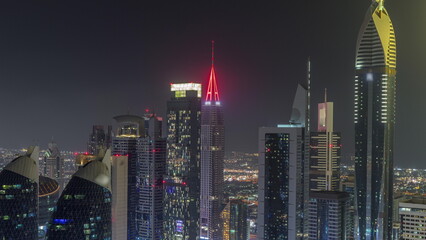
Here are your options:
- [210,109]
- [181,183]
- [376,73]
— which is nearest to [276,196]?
[376,73]

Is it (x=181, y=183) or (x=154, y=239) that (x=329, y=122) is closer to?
(x=181, y=183)

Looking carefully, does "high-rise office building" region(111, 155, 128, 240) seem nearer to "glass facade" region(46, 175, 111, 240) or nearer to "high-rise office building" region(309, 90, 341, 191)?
"glass facade" region(46, 175, 111, 240)

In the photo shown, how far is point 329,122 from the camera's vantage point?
22.8 m

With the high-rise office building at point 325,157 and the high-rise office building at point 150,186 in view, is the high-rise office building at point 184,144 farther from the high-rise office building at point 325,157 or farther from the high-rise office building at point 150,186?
the high-rise office building at point 325,157

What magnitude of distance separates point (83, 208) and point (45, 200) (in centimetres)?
867

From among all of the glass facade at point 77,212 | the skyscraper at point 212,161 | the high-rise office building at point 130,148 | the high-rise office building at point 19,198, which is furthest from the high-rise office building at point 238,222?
the glass facade at point 77,212

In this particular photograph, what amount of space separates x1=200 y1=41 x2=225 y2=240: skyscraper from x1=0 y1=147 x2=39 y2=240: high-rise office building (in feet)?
39.8

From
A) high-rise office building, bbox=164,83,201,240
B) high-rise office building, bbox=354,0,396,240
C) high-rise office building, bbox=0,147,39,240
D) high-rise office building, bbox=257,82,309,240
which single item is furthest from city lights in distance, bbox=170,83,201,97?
high-rise office building, bbox=0,147,39,240

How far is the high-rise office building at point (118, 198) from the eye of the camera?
15.3 metres

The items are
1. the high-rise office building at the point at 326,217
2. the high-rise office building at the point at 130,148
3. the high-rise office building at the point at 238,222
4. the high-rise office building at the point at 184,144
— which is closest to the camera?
the high-rise office building at the point at 326,217

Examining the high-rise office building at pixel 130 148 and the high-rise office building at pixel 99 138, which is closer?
the high-rise office building at pixel 130 148

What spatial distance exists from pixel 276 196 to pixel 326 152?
9.37m

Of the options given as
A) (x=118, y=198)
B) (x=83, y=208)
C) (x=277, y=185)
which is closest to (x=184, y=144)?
(x=118, y=198)

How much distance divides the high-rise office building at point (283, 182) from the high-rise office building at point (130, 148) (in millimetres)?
7679
